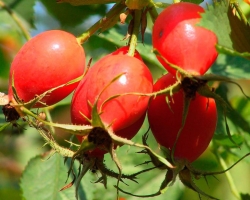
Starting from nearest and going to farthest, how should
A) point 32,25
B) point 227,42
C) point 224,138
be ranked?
point 227,42, point 224,138, point 32,25

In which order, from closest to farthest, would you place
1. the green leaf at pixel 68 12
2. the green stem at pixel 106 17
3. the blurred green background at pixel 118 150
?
the green stem at pixel 106 17, the blurred green background at pixel 118 150, the green leaf at pixel 68 12

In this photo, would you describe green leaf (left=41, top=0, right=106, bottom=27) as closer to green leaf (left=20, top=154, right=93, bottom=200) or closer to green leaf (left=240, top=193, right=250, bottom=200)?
green leaf (left=20, top=154, right=93, bottom=200)

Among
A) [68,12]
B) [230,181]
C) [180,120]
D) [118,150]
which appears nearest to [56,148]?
[180,120]

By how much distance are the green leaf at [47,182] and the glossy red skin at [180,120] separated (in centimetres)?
59

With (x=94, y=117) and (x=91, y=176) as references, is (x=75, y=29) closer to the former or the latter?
(x=91, y=176)

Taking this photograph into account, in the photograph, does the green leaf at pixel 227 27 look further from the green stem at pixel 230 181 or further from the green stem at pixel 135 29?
the green stem at pixel 230 181

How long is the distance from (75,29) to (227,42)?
47.1 inches

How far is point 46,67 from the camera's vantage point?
55.4 inches

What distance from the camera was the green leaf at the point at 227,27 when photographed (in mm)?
1310

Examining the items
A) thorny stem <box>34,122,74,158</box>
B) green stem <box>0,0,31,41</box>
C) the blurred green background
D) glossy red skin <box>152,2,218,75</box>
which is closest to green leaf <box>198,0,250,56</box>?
glossy red skin <box>152,2,218,75</box>


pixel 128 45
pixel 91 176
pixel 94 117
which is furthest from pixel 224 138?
pixel 94 117

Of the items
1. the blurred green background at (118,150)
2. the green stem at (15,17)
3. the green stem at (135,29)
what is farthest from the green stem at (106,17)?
the green stem at (15,17)

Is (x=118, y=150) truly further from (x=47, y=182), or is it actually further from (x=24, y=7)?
(x=24, y=7)

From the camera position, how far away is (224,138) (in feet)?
6.57
